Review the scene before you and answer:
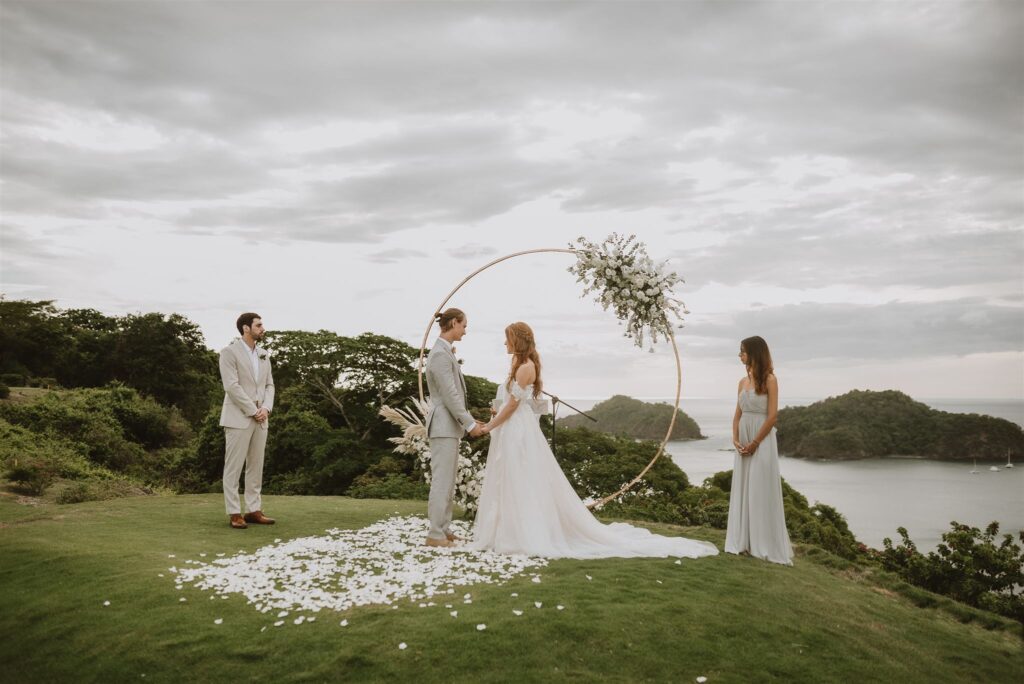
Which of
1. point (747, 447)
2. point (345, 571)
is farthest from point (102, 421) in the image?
point (747, 447)

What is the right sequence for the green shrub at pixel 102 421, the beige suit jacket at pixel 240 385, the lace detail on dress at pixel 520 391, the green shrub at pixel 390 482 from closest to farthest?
the lace detail on dress at pixel 520 391 → the beige suit jacket at pixel 240 385 → the green shrub at pixel 390 482 → the green shrub at pixel 102 421

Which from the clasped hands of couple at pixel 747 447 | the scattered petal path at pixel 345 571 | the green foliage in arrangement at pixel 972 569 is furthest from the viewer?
the green foliage in arrangement at pixel 972 569

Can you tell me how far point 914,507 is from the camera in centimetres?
1529

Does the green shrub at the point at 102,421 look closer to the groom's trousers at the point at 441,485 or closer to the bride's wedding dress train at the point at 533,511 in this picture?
the groom's trousers at the point at 441,485

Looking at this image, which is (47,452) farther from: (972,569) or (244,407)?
(972,569)

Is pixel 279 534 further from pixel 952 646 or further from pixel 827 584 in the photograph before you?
pixel 952 646

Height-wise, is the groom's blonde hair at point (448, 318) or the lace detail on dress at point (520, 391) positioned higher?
the groom's blonde hair at point (448, 318)

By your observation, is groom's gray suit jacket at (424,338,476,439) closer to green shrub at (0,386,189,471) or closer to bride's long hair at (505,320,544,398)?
bride's long hair at (505,320,544,398)

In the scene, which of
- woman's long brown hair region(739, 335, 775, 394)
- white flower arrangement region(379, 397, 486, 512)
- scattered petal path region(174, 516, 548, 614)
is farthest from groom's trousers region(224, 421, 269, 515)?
woman's long brown hair region(739, 335, 775, 394)

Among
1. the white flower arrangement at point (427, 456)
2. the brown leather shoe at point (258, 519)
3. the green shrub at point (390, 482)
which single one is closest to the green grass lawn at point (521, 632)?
the brown leather shoe at point (258, 519)

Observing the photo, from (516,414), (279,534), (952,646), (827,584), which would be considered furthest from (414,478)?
(952,646)

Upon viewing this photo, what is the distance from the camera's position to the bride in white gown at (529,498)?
8.00 meters

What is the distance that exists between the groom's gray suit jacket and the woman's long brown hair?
11.7 ft

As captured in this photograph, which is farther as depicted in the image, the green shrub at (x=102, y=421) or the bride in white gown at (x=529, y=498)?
the green shrub at (x=102, y=421)
